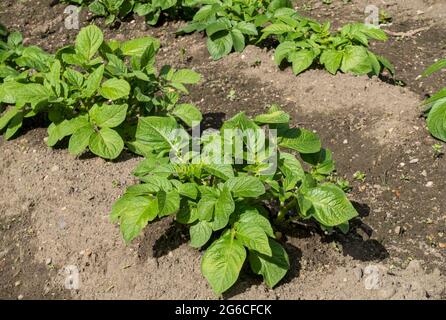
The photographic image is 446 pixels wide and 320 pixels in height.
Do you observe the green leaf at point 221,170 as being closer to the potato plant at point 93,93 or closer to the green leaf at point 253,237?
the green leaf at point 253,237

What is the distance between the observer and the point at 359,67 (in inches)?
165

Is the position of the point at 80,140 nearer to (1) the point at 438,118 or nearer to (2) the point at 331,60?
(2) the point at 331,60

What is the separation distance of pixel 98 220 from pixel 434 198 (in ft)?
6.06

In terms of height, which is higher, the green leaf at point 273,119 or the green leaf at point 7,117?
the green leaf at point 273,119

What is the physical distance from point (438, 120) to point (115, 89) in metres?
1.92

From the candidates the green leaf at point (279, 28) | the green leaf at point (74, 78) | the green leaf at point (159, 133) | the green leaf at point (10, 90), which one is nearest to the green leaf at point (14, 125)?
the green leaf at point (10, 90)

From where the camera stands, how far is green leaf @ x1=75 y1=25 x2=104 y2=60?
12.1 feet

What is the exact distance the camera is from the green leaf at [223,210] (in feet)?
8.49

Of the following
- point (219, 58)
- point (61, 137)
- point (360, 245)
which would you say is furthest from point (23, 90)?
point (360, 245)

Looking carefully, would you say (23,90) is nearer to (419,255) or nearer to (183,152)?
(183,152)

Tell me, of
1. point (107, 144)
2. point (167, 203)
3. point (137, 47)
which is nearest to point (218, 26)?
point (137, 47)

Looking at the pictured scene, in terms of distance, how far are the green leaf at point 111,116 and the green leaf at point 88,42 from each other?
1.34ft

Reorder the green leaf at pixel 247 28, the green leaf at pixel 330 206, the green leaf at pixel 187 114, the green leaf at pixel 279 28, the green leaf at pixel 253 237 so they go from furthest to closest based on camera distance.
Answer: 1. the green leaf at pixel 247 28
2. the green leaf at pixel 279 28
3. the green leaf at pixel 187 114
4. the green leaf at pixel 330 206
5. the green leaf at pixel 253 237

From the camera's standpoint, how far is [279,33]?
4.38m
